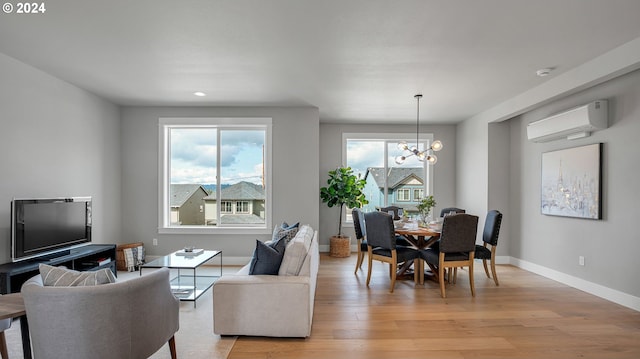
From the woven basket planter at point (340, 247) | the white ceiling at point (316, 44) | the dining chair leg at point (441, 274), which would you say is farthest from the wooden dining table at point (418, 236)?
the white ceiling at point (316, 44)

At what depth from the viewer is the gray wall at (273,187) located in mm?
5438

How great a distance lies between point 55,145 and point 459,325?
198 inches

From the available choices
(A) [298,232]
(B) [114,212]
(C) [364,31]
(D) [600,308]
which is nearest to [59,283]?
(A) [298,232]

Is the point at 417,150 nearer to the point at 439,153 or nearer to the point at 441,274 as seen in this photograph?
the point at 441,274

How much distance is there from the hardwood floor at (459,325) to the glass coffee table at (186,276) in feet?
3.65

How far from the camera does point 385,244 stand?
162 inches

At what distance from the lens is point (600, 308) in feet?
11.4

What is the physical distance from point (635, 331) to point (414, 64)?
321cm

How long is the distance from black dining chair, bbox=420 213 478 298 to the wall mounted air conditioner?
1657mm

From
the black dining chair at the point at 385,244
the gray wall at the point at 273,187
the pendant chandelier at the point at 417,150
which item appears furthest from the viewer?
the gray wall at the point at 273,187

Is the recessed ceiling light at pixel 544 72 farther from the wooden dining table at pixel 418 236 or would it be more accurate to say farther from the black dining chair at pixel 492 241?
the wooden dining table at pixel 418 236

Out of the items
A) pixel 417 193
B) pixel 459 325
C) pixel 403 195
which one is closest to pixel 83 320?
pixel 459 325

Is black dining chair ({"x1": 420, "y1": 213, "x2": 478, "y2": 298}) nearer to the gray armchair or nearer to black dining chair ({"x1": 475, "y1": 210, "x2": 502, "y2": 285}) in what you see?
black dining chair ({"x1": 475, "y1": 210, "x2": 502, "y2": 285})

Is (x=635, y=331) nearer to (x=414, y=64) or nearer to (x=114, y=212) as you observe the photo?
(x=414, y=64)
